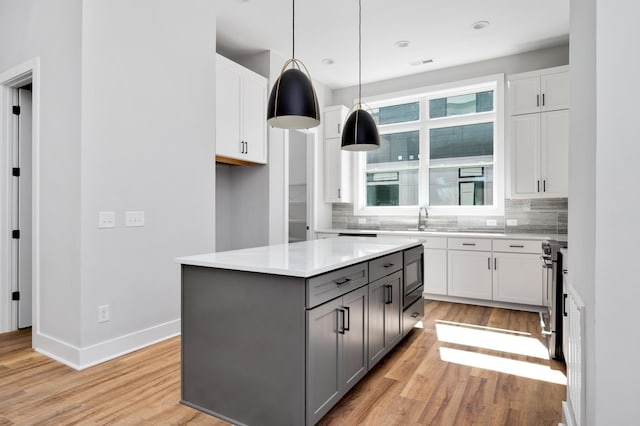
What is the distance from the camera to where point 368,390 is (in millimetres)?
2383

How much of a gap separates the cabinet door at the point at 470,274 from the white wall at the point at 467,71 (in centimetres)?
244

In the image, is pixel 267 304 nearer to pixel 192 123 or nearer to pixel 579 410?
pixel 579 410

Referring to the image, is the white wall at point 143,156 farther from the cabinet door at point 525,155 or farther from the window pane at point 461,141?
the cabinet door at point 525,155

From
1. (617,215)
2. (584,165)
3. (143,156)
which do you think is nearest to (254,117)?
(143,156)

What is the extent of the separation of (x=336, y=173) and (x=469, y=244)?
7.33 ft

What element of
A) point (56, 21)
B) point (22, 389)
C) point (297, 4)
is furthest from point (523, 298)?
point (56, 21)

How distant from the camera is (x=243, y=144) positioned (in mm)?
4359

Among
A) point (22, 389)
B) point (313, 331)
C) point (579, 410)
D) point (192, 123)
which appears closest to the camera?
point (579, 410)

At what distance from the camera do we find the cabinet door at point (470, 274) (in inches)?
177

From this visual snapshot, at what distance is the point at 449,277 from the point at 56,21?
4656 mm

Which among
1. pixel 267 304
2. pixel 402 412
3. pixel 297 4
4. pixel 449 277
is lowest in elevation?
pixel 402 412

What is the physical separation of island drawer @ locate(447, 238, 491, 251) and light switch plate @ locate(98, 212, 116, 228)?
3682mm

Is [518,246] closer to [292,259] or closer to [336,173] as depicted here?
[336,173]

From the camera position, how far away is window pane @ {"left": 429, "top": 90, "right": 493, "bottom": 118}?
514cm
